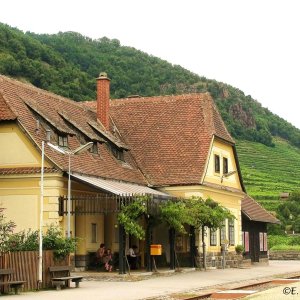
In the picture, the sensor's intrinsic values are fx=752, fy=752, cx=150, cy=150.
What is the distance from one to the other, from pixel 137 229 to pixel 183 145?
11180 mm

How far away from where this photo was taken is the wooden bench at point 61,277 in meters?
23.4

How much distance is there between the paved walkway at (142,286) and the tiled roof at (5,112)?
7054mm

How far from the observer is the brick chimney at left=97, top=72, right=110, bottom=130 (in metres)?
38.9

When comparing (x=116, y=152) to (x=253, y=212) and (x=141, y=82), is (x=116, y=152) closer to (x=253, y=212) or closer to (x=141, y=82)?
(x=253, y=212)

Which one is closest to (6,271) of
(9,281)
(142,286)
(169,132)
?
(9,281)

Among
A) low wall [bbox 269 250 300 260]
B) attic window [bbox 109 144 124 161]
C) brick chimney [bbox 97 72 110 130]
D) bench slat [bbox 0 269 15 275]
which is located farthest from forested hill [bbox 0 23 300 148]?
bench slat [bbox 0 269 15 275]

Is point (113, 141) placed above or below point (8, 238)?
above

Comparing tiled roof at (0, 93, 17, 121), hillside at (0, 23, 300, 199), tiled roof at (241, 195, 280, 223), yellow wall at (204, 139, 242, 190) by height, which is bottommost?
tiled roof at (241, 195, 280, 223)

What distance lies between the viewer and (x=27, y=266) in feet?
74.6

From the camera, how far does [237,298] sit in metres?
19.5

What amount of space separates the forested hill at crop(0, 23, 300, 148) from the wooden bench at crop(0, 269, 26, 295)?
198ft

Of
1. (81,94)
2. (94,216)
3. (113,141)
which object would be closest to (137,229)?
(94,216)

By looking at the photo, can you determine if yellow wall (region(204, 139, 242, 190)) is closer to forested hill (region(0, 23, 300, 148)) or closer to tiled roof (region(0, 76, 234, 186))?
tiled roof (region(0, 76, 234, 186))

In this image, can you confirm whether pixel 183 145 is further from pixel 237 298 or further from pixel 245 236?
pixel 237 298
